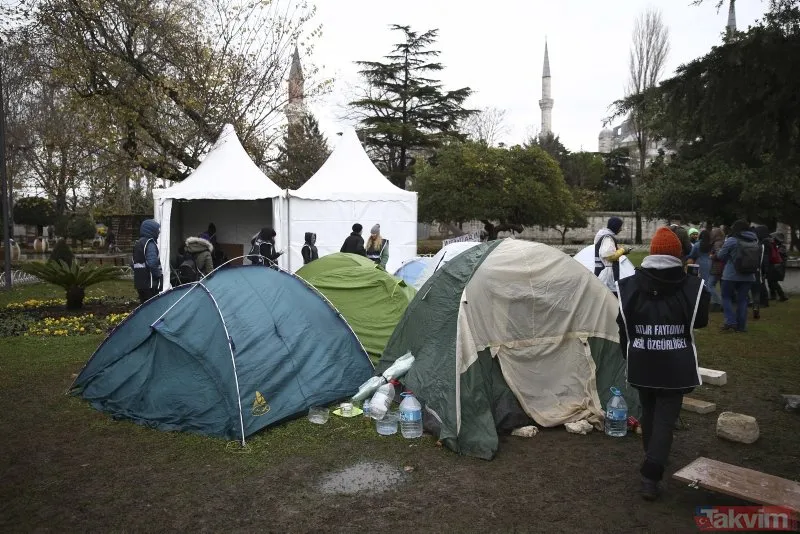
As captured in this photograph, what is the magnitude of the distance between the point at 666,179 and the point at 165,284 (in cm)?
1731

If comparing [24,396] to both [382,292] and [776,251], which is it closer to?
[382,292]

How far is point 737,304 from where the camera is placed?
9273 mm

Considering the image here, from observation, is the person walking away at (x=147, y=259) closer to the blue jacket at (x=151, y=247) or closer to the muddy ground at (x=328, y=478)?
the blue jacket at (x=151, y=247)

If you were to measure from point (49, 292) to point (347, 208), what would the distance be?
7518 mm

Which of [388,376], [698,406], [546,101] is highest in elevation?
[546,101]

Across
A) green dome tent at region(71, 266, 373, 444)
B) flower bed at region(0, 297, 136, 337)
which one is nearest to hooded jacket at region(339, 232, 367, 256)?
flower bed at region(0, 297, 136, 337)

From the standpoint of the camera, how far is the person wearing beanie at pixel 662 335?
3.91m

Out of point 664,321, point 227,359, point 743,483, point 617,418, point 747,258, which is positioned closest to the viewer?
point 743,483

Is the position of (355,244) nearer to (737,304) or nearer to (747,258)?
(747,258)

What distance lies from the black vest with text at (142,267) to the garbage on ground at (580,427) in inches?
246

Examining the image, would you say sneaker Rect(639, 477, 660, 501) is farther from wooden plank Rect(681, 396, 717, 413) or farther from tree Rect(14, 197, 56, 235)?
tree Rect(14, 197, 56, 235)

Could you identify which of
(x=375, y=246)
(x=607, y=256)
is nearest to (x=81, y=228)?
(x=375, y=246)

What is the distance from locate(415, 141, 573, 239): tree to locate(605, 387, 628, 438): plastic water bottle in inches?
787

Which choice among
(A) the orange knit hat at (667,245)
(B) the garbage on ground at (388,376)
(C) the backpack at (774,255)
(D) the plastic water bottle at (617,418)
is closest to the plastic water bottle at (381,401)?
(B) the garbage on ground at (388,376)
